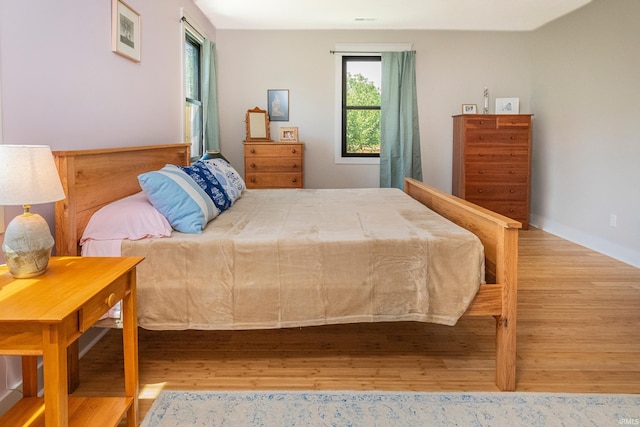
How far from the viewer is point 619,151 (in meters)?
4.27

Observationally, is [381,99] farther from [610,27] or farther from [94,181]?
[94,181]

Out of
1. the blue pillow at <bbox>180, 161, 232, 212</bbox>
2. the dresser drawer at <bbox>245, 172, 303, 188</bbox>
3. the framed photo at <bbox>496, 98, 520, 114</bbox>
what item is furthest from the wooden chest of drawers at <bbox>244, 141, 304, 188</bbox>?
the framed photo at <bbox>496, 98, 520, 114</bbox>

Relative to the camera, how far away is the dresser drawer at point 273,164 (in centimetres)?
522

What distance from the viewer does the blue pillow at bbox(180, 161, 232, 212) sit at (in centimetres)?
271

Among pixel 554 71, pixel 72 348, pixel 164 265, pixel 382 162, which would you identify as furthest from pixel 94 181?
pixel 554 71

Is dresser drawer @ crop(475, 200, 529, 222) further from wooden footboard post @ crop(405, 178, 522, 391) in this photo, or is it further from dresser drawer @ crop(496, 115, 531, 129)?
wooden footboard post @ crop(405, 178, 522, 391)

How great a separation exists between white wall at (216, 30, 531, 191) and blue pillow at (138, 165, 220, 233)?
3.59m

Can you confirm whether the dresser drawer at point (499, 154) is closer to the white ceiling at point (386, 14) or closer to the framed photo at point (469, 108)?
the framed photo at point (469, 108)

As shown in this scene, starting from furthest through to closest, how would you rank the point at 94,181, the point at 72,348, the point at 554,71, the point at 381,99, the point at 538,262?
the point at 381,99
the point at 554,71
the point at 538,262
the point at 94,181
the point at 72,348

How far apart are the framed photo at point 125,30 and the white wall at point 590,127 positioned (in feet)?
12.7

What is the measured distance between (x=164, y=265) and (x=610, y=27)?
4.41 meters

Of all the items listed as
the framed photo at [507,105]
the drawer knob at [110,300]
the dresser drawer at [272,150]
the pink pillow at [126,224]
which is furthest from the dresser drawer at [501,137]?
the drawer knob at [110,300]

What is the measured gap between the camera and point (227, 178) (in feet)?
10.7

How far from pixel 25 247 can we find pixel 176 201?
2.75 feet
